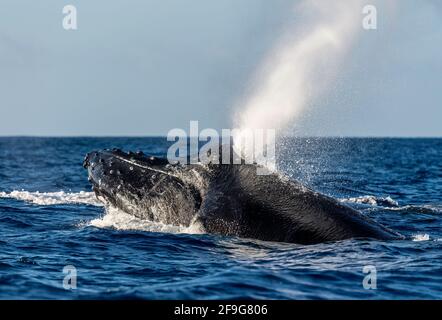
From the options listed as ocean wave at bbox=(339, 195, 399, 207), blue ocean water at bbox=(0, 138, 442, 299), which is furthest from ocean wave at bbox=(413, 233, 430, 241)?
ocean wave at bbox=(339, 195, 399, 207)

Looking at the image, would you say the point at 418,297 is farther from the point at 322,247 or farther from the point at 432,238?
the point at 432,238

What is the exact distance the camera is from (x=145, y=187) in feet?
40.7

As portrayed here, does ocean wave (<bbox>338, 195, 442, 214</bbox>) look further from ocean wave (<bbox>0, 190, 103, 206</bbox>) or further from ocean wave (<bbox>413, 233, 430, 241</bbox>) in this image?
ocean wave (<bbox>0, 190, 103, 206</bbox>)

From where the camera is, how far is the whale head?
1210 cm

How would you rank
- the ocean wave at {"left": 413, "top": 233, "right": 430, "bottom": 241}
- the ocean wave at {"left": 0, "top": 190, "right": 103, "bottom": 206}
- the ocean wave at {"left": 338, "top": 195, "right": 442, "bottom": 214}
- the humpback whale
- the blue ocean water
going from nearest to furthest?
1. the blue ocean water
2. the humpback whale
3. the ocean wave at {"left": 413, "top": 233, "right": 430, "bottom": 241}
4. the ocean wave at {"left": 338, "top": 195, "right": 442, "bottom": 214}
5. the ocean wave at {"left": 0, "top": 190, "right": 103, "bottom": 206}

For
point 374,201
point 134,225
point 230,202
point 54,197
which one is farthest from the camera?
point 54,197

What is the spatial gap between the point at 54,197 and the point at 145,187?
909cm

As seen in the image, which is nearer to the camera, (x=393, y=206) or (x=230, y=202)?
(x=230, y=202)

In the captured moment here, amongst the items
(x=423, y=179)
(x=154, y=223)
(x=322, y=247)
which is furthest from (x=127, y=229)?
(x=423, y=179)

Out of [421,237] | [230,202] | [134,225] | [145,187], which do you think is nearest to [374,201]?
[421,237]

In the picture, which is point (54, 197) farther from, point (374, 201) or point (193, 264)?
point (193, 264)

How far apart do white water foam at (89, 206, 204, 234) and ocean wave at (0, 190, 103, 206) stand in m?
5.15

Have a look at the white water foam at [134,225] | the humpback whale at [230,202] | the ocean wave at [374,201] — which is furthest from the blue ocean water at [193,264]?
the ocean wave at [374,201]
